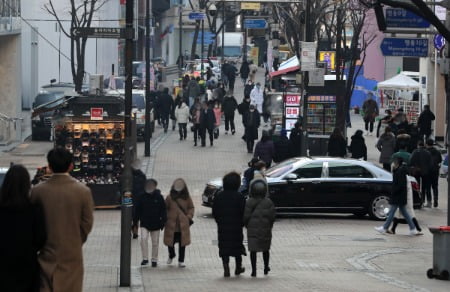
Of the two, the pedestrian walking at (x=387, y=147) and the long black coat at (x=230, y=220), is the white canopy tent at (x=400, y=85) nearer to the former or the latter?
the pedestrian walking at (x=387, y=147)

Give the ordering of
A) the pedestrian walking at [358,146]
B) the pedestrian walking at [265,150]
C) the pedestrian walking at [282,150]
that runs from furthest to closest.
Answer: the pedestrian walking at [282,150], the pedestrian walking at [358,146], the pedestrian walking at [265,150]

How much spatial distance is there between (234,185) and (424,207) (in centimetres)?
1170

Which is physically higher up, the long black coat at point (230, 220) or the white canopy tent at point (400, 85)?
the white canopy tent at point (400, 85)

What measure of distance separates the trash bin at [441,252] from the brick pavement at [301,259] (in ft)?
0.59

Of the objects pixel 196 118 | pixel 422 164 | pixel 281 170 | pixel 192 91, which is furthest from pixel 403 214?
pixel 192 91

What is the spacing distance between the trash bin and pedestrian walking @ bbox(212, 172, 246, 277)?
99.9 inches

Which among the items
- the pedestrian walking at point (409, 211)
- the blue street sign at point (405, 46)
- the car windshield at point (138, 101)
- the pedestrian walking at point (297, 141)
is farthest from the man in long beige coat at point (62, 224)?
the car windshield at point (138, 101)

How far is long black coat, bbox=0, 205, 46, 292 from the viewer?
861cm

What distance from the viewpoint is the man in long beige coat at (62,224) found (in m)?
8.99

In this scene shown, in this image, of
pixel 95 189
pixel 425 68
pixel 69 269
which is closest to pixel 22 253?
pixel 69 269

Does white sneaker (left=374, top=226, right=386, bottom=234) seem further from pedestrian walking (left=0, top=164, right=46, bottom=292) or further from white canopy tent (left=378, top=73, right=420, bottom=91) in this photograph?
white canopy tent (left=378, top=73, right=420, bottom=91)

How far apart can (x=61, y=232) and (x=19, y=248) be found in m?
0.47

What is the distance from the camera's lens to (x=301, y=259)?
18328 mm

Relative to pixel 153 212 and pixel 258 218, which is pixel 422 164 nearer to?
pixel 153 212
